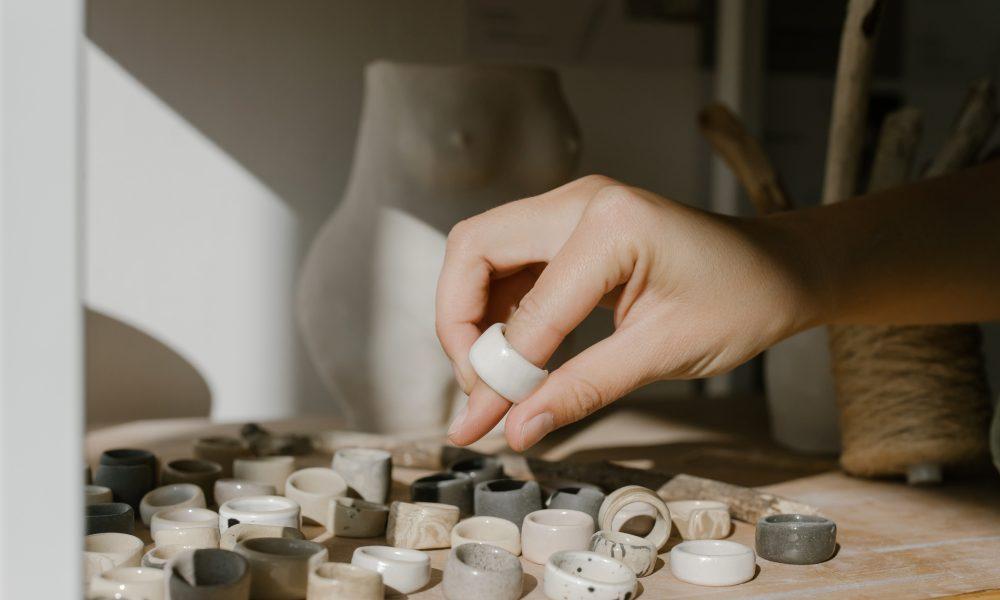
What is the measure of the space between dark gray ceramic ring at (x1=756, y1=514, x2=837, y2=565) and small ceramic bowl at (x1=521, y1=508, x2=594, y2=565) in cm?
12

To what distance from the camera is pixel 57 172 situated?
38 cm

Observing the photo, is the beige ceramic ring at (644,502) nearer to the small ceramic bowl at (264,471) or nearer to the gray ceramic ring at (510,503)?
the gray ceramic ring at (510,503)

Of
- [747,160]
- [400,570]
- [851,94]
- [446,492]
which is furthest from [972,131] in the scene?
[400,570]

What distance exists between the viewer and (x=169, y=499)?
2.47 ft

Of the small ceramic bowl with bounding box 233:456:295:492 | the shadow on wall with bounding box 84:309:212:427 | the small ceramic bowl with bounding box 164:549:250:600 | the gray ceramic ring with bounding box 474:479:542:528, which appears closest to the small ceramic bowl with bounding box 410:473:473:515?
the gray ceramic ring with bounding box 474:479:542:528

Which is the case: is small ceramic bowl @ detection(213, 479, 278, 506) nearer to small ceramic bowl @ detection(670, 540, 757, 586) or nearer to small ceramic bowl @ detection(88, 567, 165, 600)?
small ceramic bowl @ detection(88, 567, 165, 600)

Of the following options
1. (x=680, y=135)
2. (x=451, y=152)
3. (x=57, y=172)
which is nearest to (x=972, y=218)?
(x=451, y=152)

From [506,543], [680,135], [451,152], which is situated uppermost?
[680,135]

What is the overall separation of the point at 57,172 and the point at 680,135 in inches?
51.1

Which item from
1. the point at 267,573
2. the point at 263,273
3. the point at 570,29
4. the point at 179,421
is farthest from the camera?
the point at 570,29

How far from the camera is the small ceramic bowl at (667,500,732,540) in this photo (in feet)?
2.34

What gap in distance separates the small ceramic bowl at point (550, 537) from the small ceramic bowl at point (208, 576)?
7.6 inches

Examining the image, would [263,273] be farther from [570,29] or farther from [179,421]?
[570,29]

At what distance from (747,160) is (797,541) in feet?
1.89
